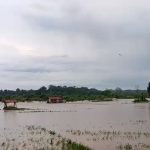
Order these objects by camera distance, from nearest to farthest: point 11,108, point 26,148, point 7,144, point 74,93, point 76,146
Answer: point 76,146 < point 26,148 < point 7,144 < point 11,108 < point 74,93

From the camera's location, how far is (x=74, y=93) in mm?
194875

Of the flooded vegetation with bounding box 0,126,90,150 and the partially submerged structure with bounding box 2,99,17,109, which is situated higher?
the partially submerged structure with bounding box 2,99,17,109

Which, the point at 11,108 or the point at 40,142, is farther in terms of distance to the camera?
the point at 11,108

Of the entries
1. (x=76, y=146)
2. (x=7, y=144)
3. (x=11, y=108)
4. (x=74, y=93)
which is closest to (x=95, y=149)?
(x=76, y=146)

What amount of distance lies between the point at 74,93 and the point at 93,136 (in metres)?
166

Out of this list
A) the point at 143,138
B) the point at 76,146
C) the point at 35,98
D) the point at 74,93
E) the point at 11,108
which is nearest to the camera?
the point at 76,146

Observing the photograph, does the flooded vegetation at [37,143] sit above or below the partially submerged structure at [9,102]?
below

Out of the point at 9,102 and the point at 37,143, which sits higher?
the point at 9,102

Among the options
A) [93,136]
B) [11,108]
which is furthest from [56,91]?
[93,136]

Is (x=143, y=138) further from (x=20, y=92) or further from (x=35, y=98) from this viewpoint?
(x=20, y=92)

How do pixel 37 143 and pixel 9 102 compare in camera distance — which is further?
pixel 9 102

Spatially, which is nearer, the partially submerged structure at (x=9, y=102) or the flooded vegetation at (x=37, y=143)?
the flooded vegetation at (x=37, y=143)

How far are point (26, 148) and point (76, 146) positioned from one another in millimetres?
3175

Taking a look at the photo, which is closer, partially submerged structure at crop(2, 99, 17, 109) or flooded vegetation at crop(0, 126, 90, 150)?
flooded vegetation at crop(0, 126, 90, 150)
